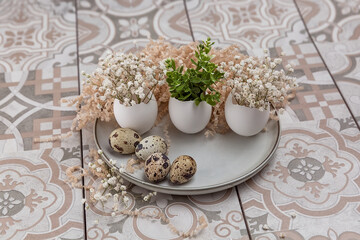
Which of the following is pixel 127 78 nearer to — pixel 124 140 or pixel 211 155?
pixel 124 140

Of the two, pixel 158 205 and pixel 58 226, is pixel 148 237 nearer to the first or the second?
pixel 158 205

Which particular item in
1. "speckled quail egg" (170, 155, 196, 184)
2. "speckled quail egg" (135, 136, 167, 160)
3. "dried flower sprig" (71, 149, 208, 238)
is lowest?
"dried flower sprig" (71, 149, 208, 238)

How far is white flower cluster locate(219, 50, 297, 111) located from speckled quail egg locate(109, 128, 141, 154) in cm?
26

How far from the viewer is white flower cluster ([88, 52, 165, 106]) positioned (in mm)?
1261

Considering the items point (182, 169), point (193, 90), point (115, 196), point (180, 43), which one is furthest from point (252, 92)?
point (180, 43)

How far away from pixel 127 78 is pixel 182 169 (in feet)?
0.83

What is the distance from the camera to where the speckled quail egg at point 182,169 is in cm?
123

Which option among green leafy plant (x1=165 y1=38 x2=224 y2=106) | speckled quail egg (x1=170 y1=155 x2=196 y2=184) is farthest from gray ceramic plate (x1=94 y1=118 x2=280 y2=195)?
green leafy plant (x1=165 y1=38 x2=224 y2=106)

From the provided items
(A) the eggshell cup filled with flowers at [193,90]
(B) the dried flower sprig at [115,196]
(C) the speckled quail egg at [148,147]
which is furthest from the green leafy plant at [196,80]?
(B) the dried flower sprig at [115,196]

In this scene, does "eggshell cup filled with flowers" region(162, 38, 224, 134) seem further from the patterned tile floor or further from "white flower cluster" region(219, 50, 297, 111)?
the patterned tile floor

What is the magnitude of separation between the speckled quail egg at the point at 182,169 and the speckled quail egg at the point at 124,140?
0.12m

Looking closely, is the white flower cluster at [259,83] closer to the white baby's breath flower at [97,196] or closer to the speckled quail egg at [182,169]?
the speckled quail egg at [182,169]

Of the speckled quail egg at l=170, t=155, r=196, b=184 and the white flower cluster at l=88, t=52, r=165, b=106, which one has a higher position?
the white flower cluster at l=88, t=52, r=165, b=106

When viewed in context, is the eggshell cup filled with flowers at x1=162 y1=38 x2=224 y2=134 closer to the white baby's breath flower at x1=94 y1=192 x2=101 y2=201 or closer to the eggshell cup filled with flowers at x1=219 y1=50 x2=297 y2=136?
the eggshell cup filled with flowers at x1=219 y1=50 x2=297 y2=136
